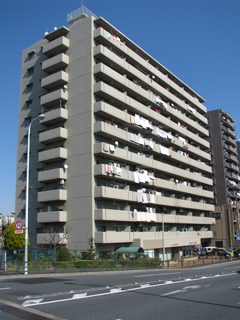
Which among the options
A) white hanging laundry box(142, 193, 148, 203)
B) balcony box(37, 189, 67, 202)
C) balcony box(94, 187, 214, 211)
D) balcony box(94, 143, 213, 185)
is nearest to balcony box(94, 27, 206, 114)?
balcony box(94, 143, 213, 185)

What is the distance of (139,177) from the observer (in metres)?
41.6

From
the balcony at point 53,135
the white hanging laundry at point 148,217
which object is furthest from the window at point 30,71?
the white hanging laundry at point 148,217

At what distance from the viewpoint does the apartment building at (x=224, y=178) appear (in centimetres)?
7212

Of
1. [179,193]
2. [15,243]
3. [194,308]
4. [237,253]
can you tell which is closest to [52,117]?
[15,243]

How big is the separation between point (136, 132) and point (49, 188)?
1504cm

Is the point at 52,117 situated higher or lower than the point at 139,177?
higher

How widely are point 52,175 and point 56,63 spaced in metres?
14.8

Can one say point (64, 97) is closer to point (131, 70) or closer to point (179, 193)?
point (131, 70)

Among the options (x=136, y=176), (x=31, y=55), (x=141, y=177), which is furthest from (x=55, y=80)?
(x=141, y=177)

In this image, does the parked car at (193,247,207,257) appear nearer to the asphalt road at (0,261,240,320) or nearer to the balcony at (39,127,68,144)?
the balcony at (39,127,68,144)

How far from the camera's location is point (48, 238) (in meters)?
36.7

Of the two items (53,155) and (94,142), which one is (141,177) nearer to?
(94,142)

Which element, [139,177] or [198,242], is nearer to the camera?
[139,177]

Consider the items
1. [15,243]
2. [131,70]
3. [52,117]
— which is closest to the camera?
[15,243]
